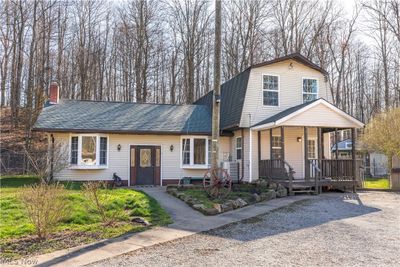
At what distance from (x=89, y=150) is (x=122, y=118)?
7.77 ft

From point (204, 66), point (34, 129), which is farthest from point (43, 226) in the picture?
point (204, 66)

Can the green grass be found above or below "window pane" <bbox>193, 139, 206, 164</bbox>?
below

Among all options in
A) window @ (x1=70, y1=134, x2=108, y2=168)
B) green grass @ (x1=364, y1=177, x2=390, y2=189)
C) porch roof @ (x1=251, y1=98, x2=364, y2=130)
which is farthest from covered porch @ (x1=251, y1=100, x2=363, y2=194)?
window @ (x1=70, y1=134, x2=108, y2=168)

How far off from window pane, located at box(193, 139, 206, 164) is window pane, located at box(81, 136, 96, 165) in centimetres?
474

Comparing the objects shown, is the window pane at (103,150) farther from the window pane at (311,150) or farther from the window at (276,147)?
the window pane at (311,150)

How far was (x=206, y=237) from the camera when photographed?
291 inches

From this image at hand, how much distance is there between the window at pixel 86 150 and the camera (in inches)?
646

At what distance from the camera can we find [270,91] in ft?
54.5

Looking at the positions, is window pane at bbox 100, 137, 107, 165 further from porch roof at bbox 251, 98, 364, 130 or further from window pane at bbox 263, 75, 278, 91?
window pane at bbox 263, 75, 278, 91

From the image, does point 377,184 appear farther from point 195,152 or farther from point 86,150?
point 86,150

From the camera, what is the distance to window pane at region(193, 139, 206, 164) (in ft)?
58.3

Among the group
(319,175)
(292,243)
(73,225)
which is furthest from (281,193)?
(73,225)

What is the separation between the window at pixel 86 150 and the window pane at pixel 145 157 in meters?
1.83

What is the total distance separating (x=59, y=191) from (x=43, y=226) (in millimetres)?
752
